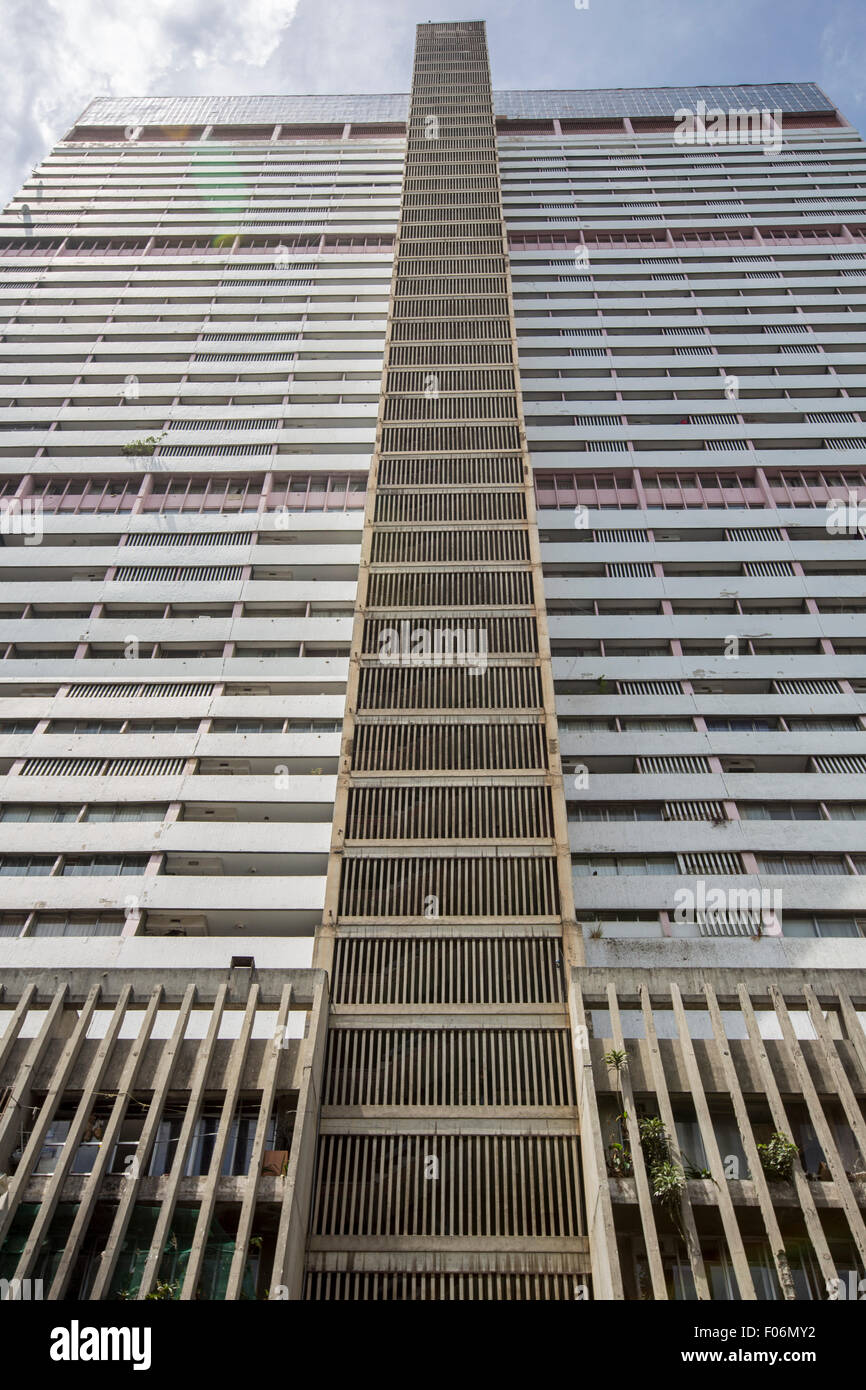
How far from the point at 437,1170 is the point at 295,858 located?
36.5ft

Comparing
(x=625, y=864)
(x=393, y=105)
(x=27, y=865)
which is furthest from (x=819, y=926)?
(x=393, y=105)

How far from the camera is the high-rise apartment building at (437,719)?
16312mm

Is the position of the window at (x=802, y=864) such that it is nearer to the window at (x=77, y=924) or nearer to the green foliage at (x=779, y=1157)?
the green foliage at (x=779, y=1157)

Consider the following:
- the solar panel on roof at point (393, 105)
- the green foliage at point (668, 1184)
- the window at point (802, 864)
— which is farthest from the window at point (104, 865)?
the solar panel on roof at point (393, 105)

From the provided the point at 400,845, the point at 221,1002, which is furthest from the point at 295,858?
the point at 221,1002

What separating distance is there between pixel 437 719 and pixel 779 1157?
43.9 ft

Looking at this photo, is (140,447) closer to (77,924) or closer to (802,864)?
(77,924)

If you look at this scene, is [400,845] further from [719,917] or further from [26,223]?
[26,223]

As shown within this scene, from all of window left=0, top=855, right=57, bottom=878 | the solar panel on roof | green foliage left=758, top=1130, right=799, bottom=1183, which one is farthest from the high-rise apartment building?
the solar panel on roof

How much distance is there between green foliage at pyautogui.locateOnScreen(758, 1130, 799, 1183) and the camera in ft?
49.9

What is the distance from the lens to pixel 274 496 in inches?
1502

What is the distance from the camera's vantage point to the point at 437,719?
24.9 m

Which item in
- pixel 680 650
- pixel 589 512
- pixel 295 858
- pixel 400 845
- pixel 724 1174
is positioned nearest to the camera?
pixel 724 1174

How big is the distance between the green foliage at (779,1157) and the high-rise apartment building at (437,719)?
0.07 metres
